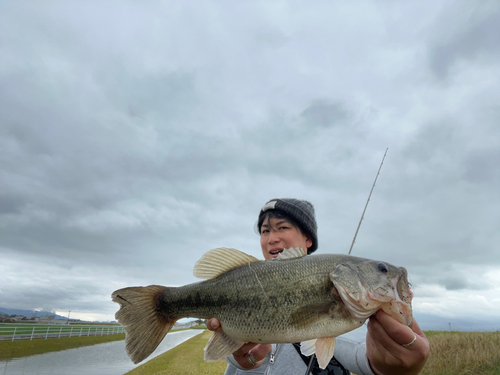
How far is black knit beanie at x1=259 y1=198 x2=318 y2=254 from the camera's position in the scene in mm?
5023

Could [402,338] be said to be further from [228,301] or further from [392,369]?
[228,301]

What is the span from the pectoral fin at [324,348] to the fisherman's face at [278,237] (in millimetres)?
1927

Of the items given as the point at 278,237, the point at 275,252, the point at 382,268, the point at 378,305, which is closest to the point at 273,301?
the point at 378,305

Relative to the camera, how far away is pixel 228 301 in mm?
3057

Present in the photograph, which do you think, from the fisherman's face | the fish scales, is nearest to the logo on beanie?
the fisherman's face

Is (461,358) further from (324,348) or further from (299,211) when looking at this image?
(324,348)

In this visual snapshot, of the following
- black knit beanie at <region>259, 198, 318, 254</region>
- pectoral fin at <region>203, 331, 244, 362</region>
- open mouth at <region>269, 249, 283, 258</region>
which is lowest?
pectoral fin at <region>203, 331, 244, 362</region>

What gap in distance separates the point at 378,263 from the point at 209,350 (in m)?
1.91

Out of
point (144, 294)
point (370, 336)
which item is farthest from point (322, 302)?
point (144, 294)

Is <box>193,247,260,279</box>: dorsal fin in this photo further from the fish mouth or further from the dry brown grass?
the dry brown grass

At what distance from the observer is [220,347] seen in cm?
302

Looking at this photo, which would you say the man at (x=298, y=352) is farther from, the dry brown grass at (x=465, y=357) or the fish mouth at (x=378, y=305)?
the dry brown grass at (x=465, y=357)

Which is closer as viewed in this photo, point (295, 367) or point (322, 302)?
point (322, 302)

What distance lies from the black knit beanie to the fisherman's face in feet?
0.46
